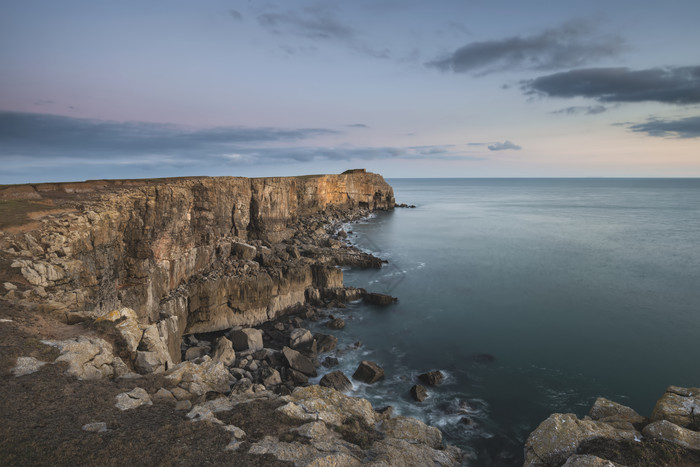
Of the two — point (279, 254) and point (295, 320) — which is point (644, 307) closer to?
point (295, 320)

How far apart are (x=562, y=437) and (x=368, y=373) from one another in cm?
1212

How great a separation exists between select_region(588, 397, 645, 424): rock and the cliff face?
18.2 m

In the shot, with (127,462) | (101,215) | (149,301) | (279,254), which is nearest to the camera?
(127,462)

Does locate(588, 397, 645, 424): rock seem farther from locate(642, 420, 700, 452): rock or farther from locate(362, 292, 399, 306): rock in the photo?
locate(362, 292, 399, 306): rock

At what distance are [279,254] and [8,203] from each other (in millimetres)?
21652

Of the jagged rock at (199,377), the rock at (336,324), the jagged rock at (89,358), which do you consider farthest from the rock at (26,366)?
the rock at (336,324)

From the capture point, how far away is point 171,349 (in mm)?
21703

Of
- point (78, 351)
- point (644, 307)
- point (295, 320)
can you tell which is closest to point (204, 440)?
point (78, 351)

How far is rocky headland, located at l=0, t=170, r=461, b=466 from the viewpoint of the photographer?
951 centimetres

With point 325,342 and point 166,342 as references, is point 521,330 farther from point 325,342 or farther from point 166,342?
point 166,342

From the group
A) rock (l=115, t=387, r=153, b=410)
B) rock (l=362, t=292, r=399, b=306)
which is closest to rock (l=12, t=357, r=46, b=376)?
rock (l=115, t=387, r=153, b=410)

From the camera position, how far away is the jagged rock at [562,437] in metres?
11.6

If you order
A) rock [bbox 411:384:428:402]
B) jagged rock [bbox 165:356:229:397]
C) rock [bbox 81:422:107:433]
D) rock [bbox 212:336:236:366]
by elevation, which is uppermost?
rock [bbox 81:422:107:433]

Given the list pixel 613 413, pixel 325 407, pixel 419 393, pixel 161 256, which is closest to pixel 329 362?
pixel 419 393
